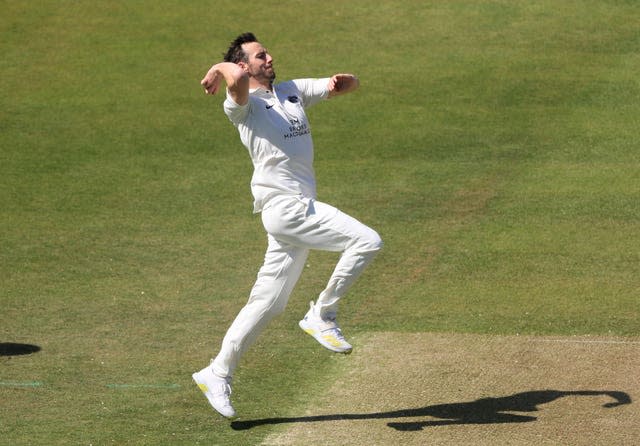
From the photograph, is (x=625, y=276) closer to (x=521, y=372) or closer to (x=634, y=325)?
(x=634, y=325)

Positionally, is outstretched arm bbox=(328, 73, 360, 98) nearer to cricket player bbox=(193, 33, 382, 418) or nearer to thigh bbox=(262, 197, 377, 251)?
cricket player bbox=(193, 33, 382, 418)

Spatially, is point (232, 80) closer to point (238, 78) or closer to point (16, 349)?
point (238, 78)

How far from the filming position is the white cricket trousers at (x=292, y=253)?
8914 mm

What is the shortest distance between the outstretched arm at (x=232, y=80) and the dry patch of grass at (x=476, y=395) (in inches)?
98.9

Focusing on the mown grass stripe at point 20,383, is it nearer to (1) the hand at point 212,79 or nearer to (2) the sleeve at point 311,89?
(1) the hand at point 212,79

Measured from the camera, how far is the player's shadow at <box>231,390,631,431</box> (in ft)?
29.2

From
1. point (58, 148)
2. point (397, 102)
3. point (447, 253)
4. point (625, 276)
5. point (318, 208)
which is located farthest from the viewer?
point (397, 102)

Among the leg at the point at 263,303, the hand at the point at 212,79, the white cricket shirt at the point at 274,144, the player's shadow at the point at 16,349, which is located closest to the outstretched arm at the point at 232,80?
the hand at the point at 212,79

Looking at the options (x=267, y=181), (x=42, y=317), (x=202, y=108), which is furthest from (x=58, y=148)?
(x=267, y=181)

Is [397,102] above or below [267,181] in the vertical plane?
below

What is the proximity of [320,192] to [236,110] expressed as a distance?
22.5ft

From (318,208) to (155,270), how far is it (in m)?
4.63

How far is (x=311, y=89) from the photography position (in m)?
9.67

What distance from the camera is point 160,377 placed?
33.2 ft
